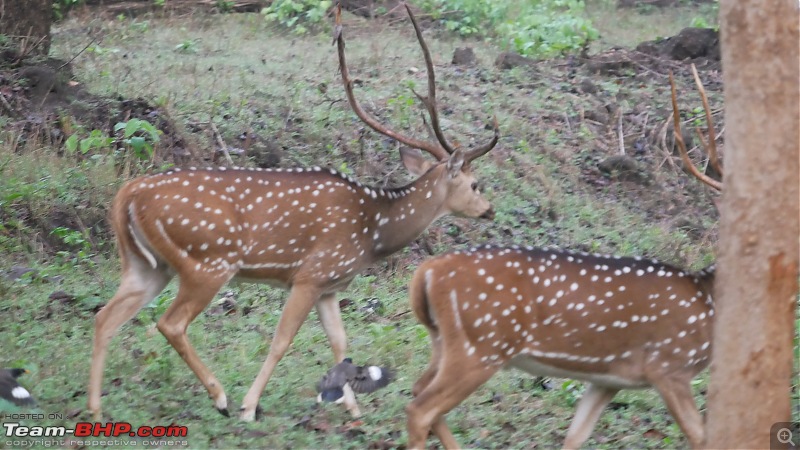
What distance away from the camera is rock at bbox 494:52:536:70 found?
1460cm

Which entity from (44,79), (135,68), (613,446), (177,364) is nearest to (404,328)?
(177,364)

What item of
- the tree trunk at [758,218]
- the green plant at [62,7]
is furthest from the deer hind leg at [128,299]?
the green plant at [62,7]

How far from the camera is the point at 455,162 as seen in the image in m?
7.70

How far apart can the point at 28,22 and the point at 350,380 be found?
6536 mm

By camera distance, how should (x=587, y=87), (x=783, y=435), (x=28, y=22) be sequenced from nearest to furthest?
(x=783, y=435) → (x=28, y=22) → (x=587, y=87)

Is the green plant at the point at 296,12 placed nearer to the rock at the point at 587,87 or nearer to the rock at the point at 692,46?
the rock at the point at 587,87

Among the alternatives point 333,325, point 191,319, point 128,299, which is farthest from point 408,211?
point 128,299

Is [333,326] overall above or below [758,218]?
below

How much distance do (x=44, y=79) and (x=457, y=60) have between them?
5639mm

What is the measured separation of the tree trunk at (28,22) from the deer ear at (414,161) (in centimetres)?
469

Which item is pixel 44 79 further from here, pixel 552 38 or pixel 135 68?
pixel 552 38

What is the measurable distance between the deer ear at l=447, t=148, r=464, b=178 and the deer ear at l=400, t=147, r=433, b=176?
0.44 meters

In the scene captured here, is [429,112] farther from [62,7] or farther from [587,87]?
[62,7]

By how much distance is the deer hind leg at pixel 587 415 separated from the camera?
586 centimetres
